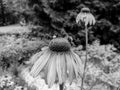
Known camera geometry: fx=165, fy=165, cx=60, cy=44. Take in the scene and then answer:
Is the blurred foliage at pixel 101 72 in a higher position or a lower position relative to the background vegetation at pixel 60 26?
lower

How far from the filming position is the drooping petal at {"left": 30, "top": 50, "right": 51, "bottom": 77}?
0.65 m

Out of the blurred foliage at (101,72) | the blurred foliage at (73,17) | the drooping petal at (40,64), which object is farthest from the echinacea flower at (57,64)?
the blurred foliage at (73,17)

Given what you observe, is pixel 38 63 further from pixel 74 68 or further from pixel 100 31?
pixel 100 31

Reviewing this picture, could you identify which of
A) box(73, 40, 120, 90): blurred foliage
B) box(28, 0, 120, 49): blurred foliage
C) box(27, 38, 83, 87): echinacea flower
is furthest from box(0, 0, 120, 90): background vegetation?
box(27, 38, 83, 87): echinacea flower

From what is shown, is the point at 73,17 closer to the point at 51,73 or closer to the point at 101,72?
the point at 101,72

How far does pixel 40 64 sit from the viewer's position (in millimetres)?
666

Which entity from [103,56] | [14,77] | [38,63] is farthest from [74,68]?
[103,56]

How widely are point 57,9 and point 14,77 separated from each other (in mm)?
1663

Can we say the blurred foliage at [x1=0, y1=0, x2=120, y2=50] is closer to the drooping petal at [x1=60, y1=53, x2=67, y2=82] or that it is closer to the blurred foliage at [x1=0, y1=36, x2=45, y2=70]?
the blurred foliage at [x1=0, y1=36, x2=45, y2=70]

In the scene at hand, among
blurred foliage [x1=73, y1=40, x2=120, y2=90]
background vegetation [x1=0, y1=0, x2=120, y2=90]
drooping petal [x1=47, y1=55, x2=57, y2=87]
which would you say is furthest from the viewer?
background vegetation [x1=0, y1=0, x2=120, y2=90]

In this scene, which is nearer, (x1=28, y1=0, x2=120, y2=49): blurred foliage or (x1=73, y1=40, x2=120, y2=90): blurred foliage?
(x1=73, y1=40, x2=120, y2=90): blurred foliage

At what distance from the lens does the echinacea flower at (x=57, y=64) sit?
0.62 m

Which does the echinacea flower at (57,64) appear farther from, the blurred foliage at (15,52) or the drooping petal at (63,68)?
the blurred foliage at (15,52)

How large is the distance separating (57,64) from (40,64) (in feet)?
0.24
